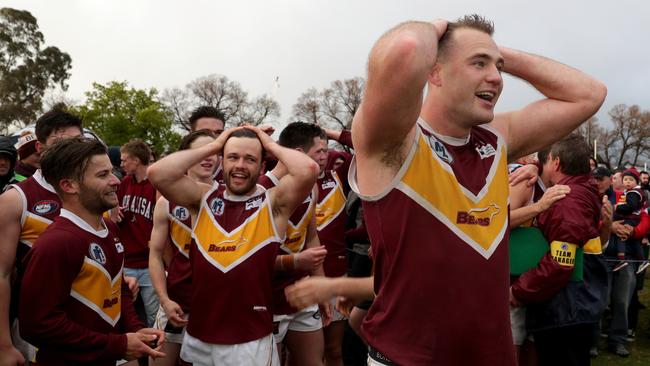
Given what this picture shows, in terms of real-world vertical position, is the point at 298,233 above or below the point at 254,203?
below

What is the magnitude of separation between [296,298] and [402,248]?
496 mm

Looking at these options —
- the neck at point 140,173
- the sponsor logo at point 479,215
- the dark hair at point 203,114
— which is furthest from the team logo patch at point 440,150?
the neck at point 140,173

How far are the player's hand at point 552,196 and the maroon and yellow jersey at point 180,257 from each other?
2882 millimetres

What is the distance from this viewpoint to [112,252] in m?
3.36

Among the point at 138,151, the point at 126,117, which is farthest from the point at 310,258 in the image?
the point at 126,117

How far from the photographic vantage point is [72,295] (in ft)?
10.3

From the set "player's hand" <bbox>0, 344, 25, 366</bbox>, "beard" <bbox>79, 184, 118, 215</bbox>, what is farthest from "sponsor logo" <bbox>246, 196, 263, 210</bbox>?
"player's hand" <bbox>0, 344, 25, 366</bbox>

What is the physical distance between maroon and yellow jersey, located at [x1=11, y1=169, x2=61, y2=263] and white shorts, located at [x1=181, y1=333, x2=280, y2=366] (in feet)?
4.19

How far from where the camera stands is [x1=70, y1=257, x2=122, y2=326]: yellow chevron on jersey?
3.15 m

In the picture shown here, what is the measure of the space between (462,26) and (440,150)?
581mm

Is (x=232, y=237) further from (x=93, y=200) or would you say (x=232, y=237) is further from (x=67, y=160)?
(x=67, y=160)

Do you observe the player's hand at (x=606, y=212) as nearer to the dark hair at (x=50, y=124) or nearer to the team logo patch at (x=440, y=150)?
the team logo patch at (x=440, y=150)

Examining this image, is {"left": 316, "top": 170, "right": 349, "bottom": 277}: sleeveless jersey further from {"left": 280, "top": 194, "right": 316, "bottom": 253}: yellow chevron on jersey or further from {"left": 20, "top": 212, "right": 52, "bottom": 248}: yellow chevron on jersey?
{"left": 20, "top": 212, "right": 52, "bottom": 248}: yellow chevron on jersey

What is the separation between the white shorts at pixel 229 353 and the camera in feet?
12.2
